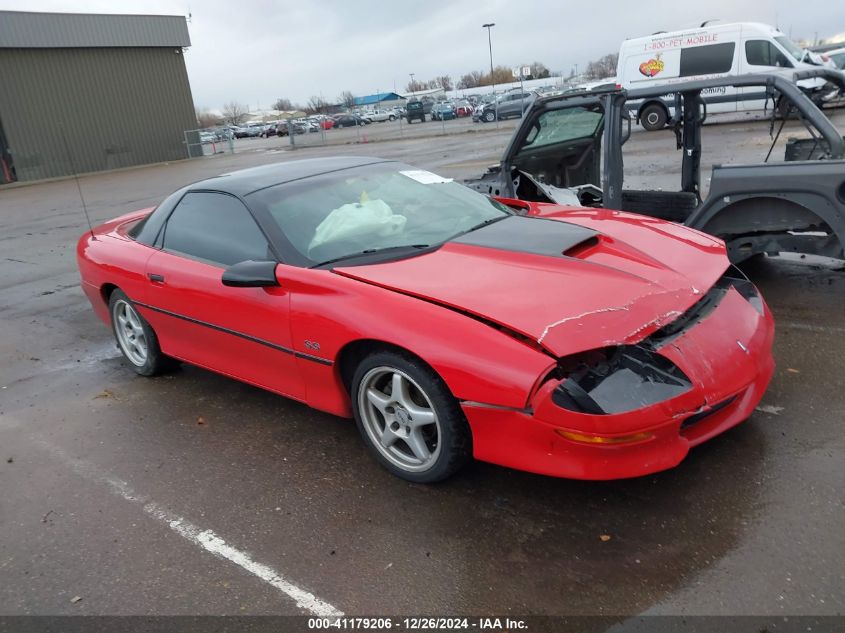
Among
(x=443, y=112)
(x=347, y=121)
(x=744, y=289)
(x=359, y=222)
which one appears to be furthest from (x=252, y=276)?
(x=347, y=121)

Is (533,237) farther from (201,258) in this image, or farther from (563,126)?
(563,126)

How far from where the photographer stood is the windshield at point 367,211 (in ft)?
11.5

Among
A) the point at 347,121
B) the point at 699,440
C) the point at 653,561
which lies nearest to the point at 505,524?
the point at 653,561

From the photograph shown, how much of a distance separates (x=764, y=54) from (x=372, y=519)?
775 inches

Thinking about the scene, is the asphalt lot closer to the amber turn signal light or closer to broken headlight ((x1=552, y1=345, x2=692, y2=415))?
the amber turn signal light

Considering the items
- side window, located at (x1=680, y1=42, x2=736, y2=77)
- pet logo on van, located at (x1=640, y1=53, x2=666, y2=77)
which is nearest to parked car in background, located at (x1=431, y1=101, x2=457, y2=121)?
pet logo on van, located at (x1=640, y1=53, x2=666, y2=77)

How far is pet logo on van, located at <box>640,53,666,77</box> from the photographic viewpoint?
19.7m

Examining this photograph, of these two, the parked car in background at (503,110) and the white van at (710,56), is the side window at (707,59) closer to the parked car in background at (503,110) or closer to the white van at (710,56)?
the white van at (710,56)

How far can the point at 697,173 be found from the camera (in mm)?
5773

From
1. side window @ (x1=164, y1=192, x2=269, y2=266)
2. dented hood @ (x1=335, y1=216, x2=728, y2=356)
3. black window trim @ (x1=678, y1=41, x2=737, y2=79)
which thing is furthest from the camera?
black window trim @ (x1=678, y1=41, x2=737, y2=79)

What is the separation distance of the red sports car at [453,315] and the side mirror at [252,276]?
1 cm

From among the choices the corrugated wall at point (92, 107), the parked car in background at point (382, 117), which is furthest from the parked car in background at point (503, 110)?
the parked car in background at point (382, 117)

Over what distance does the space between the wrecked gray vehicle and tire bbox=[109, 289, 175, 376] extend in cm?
323

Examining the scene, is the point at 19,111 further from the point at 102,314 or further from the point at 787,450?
the point at 787,450
